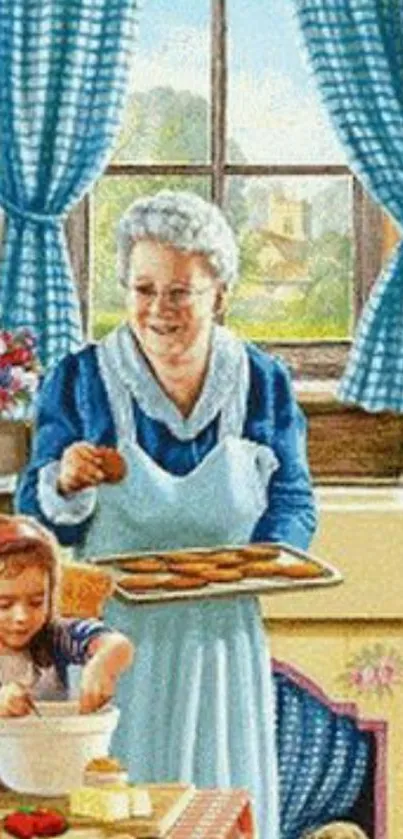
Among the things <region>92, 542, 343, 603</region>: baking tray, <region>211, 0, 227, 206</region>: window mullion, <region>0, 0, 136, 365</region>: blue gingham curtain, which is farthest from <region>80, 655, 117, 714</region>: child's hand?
<region>211, 0, 227, 206</region>: window mullion

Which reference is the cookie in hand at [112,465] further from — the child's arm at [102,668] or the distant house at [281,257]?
the distant house at [281,257]

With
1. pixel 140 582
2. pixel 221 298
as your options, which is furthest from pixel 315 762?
pixel 221 298

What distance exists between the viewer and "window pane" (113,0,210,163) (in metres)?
3.56

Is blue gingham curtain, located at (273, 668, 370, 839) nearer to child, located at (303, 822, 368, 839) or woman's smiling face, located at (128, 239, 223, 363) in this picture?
child, located at (303, 822, 368, 839)

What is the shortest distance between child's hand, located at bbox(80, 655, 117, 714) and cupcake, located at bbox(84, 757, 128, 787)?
10 cm

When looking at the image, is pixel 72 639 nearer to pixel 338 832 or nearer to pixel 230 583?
pixel 230 583

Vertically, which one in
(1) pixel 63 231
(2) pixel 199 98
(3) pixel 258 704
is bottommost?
(3) pixel 258 704

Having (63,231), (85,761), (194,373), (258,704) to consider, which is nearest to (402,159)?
(63,231)

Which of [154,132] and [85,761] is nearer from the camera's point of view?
[85,761]

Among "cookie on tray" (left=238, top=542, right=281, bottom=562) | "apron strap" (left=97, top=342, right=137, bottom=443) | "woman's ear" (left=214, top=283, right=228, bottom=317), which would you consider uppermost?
"woman's ear" (left=214, top=283, right=228, bottom=317)

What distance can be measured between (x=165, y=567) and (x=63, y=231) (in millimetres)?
942

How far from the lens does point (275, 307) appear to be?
3582 mm

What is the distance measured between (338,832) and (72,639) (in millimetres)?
1151

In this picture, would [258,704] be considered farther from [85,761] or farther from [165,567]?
[85,761]
